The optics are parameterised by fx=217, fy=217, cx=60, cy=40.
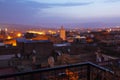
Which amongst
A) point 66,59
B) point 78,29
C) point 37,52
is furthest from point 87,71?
point 78,29

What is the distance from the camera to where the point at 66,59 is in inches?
516

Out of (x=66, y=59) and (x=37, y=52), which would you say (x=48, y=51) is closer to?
(x=37, y=52)

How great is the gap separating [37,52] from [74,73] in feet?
50.1

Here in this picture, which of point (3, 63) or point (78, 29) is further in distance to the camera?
point (78, 29)

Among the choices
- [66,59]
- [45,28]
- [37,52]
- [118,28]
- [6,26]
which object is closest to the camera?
[66,59]

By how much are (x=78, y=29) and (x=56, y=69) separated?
1994 inches

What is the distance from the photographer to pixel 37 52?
19000 mm

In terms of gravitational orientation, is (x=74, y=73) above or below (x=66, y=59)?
above

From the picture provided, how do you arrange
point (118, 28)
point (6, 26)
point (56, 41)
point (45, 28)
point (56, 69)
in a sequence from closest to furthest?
1. point (56, 69)
2. point (56, 41)
3. point (6, 26)
4. point (45, 28)
5. point (118, 28)

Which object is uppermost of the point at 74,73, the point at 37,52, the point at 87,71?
the point at 87,71

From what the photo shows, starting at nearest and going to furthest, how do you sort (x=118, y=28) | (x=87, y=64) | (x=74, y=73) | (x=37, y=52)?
(x=87, y=64) → (x=74, y=73) → (x=37, y=52) → (x=118, y=28)

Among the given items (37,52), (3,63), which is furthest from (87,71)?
(37,52)

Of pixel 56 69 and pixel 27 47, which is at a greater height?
pixel 56 69

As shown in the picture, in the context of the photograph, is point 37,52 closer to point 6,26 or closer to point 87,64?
point 87,64
